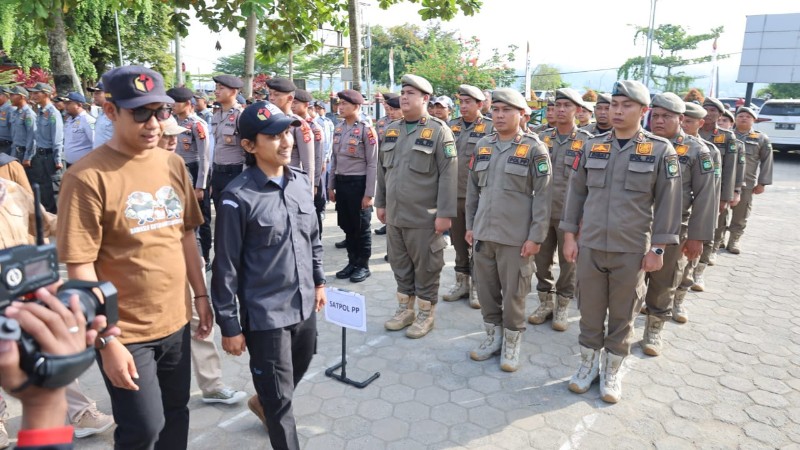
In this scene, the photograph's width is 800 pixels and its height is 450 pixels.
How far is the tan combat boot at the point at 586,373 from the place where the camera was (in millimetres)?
3699

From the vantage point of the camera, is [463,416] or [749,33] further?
[749,33]

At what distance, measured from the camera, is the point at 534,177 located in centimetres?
387

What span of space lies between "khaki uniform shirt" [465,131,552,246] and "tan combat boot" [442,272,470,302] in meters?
1.62

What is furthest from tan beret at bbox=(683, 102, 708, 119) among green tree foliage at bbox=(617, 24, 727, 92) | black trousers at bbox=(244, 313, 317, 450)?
green tree foliage at bbox=(617, 24, 727, 92)

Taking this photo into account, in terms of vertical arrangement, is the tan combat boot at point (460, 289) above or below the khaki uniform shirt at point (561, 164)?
below

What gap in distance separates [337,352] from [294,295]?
191 cm

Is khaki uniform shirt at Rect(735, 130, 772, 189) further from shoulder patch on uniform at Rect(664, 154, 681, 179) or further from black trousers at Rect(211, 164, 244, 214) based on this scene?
black trousers at Rect(211, 164, 244, 214)

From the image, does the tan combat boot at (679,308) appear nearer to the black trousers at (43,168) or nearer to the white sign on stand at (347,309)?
the white sign on stand at (347,309)

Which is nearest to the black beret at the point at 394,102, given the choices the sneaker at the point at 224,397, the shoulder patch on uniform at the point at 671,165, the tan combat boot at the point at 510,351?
the tan combat boot at the point at 510,351

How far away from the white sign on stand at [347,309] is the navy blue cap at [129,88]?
1863mm

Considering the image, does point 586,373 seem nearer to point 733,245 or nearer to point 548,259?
point 548,259

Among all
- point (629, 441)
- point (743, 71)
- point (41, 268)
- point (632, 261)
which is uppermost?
point (743, 71)

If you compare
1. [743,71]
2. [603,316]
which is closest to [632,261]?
[603,316]

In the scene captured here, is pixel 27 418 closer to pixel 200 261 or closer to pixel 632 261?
pixel 200 261
